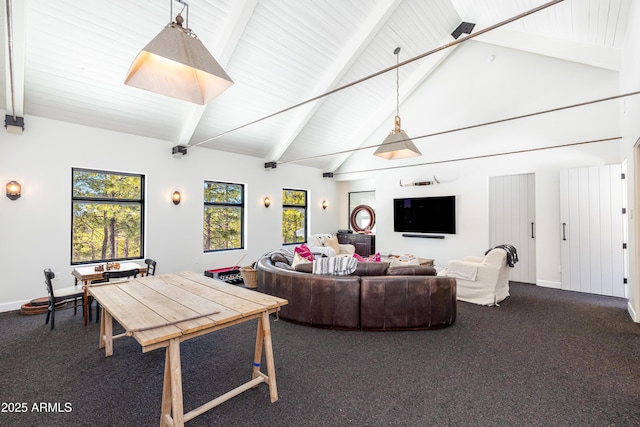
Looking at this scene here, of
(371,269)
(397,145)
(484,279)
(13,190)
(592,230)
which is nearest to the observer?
(371,269)

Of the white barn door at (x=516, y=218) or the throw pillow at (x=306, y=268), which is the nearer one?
the throw pillow at (x=306, y=268)

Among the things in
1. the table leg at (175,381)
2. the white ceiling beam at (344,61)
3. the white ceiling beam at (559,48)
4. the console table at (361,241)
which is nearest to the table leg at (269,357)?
the table leg at (175,381)

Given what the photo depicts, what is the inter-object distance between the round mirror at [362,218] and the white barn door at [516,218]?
3498 millimetres

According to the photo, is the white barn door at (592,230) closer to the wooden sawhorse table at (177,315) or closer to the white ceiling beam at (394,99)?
the white ceiling beam at (394,99)

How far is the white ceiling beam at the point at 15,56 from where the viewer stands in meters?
3.11

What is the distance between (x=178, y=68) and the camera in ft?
7.20

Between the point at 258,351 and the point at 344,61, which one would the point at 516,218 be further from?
the point at 258,351

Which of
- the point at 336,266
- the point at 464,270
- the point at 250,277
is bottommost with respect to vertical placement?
the point at 250,277

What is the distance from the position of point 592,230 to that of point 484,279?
2373 mm

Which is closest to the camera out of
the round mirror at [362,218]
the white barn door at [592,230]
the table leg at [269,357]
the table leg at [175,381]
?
the table leg at [175,381]


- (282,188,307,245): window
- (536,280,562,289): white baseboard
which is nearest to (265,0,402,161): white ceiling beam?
(282,188,307,245): window

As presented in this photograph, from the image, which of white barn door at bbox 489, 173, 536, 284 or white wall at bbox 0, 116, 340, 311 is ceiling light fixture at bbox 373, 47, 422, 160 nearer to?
white barn door at bbox 489, 173, 536, 284

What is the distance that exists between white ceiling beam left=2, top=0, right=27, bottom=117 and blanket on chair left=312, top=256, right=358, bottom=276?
4.16 metres

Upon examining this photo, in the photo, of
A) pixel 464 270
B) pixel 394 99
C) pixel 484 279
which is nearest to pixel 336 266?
pixel 464 270
